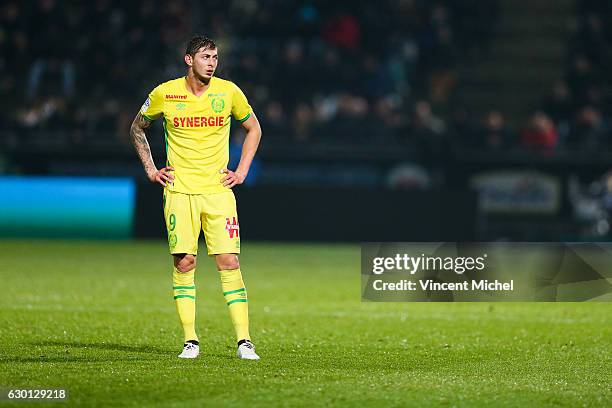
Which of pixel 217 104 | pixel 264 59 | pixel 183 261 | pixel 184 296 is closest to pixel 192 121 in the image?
pixel 217 104

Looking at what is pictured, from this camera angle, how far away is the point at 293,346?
9.78 meters

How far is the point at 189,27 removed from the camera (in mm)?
27234

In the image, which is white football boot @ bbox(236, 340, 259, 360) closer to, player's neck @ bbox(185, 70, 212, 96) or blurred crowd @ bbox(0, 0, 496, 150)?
player's neck @ bbox(185, 70, 212, 96)

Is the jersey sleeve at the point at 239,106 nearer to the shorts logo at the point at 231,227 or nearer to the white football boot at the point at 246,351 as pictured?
the shorts logo at the point at 231,227

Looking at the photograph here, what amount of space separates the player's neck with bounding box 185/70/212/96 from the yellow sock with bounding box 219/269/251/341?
4.32 ft

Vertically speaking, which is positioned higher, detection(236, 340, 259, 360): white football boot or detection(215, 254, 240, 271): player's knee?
detection(215, 254, 240, 271): player's knee

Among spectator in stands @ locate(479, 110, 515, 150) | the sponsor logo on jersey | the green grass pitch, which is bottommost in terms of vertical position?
the green grass pitch

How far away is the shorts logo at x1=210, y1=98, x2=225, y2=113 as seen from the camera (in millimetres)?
8867

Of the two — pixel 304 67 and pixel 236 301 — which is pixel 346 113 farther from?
pixel 236 301

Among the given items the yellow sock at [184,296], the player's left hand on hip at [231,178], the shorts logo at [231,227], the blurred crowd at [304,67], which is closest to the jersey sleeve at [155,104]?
Result: the player's left hand on hip at [231,178]

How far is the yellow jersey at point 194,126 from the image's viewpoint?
8.86 meters

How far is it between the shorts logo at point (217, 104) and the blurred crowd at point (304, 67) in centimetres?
1543

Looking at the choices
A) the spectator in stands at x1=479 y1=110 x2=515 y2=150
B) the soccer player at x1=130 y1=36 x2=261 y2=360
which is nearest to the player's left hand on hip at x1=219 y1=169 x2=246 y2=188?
the soccer player at x1=130 y1=36 x2=261 y2=360

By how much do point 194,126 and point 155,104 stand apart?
0.33 m
